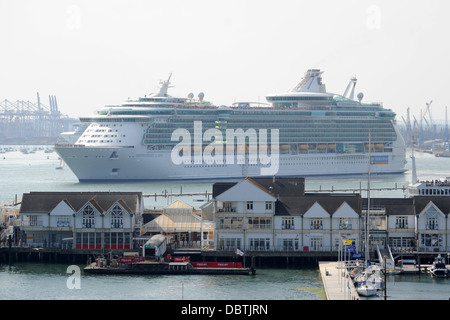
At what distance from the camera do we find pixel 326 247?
160 feet

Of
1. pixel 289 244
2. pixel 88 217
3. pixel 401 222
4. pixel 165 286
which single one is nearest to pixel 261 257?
pixel 289 244

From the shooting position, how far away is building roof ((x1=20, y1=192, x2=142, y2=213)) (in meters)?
50.4

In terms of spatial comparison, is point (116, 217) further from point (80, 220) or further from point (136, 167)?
point (136, 167)

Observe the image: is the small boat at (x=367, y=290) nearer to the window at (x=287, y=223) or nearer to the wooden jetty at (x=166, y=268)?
the wooden jetty at (x=166, y=268)

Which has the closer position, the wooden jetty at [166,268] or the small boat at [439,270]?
the small boat at [439,270]

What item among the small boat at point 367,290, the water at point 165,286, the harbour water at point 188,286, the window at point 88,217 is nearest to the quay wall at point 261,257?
the harbour water at point 188,286

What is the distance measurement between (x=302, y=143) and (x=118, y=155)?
23280 millimetres

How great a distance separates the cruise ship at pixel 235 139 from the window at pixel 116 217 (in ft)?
176

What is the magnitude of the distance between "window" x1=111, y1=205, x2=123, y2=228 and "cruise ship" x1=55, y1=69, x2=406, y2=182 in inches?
2113

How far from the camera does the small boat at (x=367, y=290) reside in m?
39.4

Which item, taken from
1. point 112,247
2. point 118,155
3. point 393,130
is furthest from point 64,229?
point 393,130

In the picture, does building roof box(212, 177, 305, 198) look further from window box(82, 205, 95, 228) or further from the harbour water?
window box(82, 205, 95, 228)

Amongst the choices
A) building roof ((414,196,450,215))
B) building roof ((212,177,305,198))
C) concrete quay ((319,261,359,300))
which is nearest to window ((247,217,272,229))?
building roof ((212,177,305,198))

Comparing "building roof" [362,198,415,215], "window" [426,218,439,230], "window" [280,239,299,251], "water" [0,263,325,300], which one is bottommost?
"water" [0,263,325,300]
